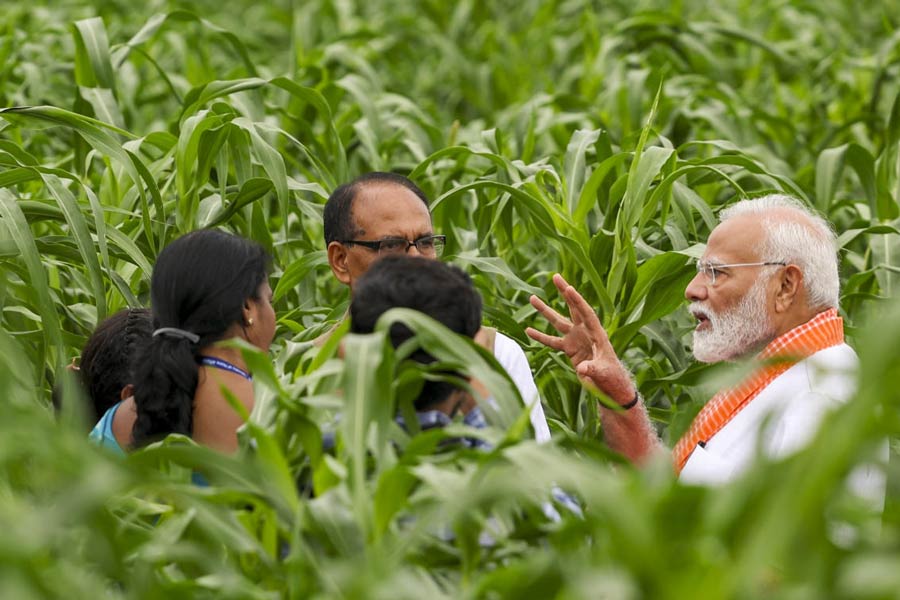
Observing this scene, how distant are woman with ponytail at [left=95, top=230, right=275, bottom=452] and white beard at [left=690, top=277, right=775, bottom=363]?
920 millimetres

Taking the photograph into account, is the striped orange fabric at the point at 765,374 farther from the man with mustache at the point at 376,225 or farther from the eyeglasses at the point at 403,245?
the eyeglasses at the point at 403,245

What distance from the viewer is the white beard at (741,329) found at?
2.96 metres

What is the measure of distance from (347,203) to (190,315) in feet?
1.96

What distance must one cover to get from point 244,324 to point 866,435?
4.48 feet

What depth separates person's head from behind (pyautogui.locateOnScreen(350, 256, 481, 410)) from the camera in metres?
2.27

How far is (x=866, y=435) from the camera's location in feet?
5.09

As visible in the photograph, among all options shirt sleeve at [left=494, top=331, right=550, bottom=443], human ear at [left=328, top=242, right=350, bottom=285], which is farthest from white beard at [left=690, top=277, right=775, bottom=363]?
human ear at [left=328, top=242, right=350, bottom=285]

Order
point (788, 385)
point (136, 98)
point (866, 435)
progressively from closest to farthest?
point (866, 435), point (788, 385), point (136, 98)

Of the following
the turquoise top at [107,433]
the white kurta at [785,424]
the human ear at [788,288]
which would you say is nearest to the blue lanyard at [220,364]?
the turquoise top at [107,433]

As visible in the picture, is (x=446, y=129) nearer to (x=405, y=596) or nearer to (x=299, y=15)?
(x=299, y=15)

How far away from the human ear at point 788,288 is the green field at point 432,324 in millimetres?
263

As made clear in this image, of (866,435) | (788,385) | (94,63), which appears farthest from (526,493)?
(94,63)

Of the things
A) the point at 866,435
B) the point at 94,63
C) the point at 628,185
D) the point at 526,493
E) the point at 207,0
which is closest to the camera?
the point at 866,435

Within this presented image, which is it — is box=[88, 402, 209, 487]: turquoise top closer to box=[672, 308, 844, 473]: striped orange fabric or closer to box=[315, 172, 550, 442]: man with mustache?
box=[315, 172, 550, 442]: man with mustache
